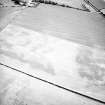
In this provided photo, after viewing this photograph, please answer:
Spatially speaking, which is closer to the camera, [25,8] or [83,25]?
[83,25]

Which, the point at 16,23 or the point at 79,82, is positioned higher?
the point at 16,23

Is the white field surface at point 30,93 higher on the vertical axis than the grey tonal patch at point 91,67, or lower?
lower

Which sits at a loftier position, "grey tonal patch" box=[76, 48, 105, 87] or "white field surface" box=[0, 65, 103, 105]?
"grey tonal patch" box=[76, 48, 105, 87]

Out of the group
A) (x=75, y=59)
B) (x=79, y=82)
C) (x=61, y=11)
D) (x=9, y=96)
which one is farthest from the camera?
(x=61, y=11)

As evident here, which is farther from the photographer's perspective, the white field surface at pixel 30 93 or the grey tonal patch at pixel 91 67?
the grey tonal patch at pixel 91 67

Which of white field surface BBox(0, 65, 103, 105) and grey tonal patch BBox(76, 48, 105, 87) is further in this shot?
grey tonal patch BBox(76, 48, 105, 87)

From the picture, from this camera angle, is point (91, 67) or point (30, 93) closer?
point (30, 93)

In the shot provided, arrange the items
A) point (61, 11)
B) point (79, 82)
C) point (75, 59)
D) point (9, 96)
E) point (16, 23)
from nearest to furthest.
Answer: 1. point (9, 96)
2. point (79, 82)
3. point (75, 59)
4. point (16, 23)
5. point (61, 11)

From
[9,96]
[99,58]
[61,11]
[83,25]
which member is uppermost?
[61,11]

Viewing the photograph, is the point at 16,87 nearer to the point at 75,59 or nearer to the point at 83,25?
the point at 75,59

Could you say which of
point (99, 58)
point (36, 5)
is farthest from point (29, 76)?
point (36, 5)
